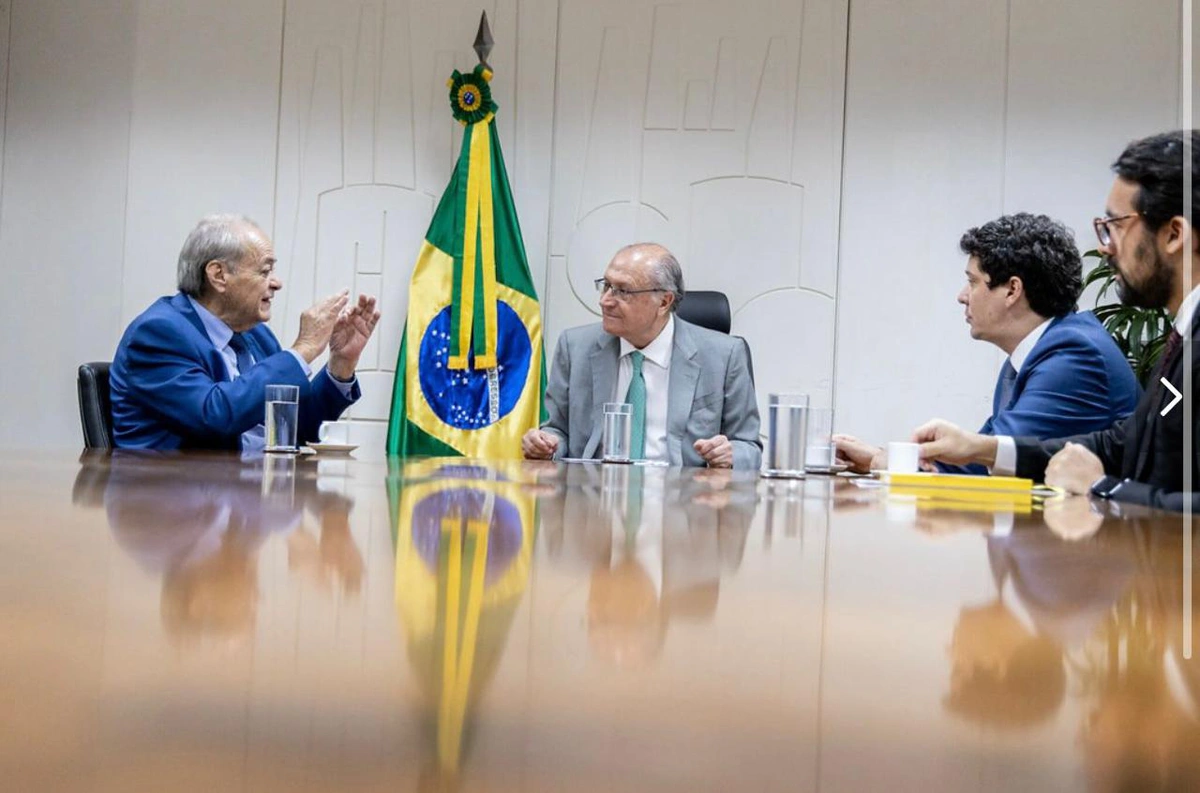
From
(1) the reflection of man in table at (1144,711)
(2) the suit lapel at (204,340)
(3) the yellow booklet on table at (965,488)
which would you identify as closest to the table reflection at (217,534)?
(1) the reflection of man in table at (1144,711)

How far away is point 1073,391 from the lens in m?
2.62

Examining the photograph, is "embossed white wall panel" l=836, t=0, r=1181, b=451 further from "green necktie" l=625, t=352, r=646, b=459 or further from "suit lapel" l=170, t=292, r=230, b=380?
"suit lapel" l=170, t=292, r=230, b=380

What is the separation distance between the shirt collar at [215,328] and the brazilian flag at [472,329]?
1.46 m

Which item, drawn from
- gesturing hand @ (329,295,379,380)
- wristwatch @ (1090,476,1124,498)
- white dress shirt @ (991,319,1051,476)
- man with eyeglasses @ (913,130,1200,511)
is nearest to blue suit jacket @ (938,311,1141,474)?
white dress shirt @ (991,319,1051,476)

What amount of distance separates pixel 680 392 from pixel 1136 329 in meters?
1.87

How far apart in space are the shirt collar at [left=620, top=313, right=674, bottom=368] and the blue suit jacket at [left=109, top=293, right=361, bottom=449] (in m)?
1.11

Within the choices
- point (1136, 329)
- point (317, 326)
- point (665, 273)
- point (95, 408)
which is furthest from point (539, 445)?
point (1136, 329)

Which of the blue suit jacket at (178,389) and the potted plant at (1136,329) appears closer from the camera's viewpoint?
the blue suit jacket at (178,389)

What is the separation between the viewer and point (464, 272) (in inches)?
179

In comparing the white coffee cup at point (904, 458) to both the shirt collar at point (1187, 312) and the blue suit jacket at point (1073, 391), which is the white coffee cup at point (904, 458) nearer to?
the shirt collar at point (1187, 312)

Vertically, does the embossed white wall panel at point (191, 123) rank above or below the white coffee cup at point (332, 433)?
above

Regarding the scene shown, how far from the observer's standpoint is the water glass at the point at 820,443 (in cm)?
234

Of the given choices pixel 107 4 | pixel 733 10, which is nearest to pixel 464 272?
pixel 733 10

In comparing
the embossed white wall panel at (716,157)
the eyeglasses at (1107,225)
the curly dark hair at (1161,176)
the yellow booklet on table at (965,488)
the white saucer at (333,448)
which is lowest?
the white saucer at (333,448)
